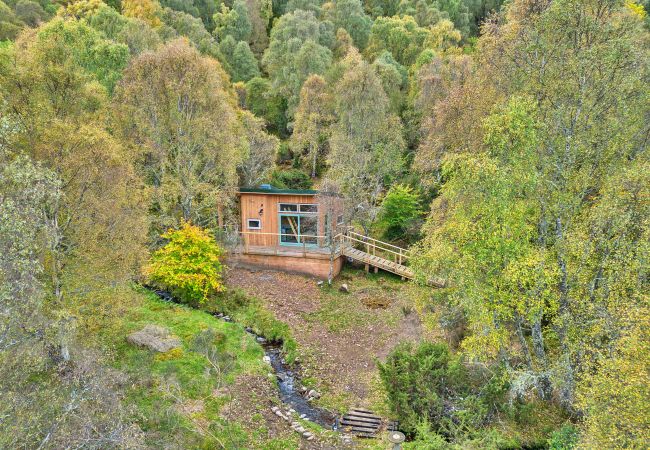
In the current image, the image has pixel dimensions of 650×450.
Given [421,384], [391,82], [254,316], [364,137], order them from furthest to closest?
[391,82] → [364,137] → [254,316] → [421,384]

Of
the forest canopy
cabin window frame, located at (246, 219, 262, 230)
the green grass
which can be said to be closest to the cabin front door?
cabin window frame, located at (246, 219, 262, 230)

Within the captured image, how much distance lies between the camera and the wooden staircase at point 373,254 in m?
20.0

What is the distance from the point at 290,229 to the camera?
21.4 m

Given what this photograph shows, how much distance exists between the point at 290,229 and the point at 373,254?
4.82 meters

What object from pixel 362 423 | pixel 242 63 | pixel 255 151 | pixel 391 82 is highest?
pixel 242 63

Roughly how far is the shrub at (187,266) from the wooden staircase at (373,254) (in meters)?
6.95

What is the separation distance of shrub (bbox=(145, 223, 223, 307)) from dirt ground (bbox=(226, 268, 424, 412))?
222cm

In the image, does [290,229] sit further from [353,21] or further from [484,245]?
[353,21]

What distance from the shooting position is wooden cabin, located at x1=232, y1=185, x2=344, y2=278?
20.3 metres

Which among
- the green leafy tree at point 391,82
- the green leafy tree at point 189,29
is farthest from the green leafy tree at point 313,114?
the green leafy tree at point 189,29

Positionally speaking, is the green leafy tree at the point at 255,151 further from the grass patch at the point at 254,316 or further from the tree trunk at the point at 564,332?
the tree trunk at the point at 564,332

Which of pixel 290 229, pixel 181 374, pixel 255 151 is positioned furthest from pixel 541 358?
pixel 255 151

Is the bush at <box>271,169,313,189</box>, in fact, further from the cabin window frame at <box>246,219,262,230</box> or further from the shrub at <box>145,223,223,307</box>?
the shrub at <box>145,223,223,307</box>

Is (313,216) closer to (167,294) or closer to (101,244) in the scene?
(167,294)
